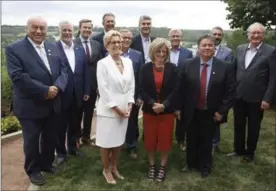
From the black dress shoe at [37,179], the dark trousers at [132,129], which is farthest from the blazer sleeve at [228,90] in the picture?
the black dress shoe at [37,179]

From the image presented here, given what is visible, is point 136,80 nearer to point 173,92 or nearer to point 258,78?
point 173,92

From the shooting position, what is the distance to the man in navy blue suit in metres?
A: 4.56

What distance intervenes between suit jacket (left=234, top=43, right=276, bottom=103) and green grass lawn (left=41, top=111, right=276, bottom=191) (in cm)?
107

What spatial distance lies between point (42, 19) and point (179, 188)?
2.73m

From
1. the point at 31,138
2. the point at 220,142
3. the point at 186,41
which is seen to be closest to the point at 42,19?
the point at 31,138

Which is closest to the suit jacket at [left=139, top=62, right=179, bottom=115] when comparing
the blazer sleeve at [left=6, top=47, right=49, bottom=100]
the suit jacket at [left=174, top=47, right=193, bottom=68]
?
the suit jacket at [left=174, top=47, right=193, bottom=68]

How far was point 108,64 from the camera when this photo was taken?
4.03 meters

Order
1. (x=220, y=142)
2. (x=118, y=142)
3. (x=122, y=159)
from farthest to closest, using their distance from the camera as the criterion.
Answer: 1. (x=220, y=142)
2. (x=122, y=159)
3. (x=118, y=142)

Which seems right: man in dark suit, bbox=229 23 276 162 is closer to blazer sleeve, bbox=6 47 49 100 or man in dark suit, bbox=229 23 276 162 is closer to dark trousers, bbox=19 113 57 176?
dark trousers, bbox=19 113 57 176

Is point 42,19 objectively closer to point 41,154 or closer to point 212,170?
point 41,154

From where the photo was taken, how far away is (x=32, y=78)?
3908mm

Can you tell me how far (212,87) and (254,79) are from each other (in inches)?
32.3

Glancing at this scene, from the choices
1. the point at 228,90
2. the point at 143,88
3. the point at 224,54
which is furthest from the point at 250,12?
the point at 143,88

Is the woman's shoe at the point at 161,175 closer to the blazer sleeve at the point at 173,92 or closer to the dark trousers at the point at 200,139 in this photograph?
the dark trousers at the point at 200,139
